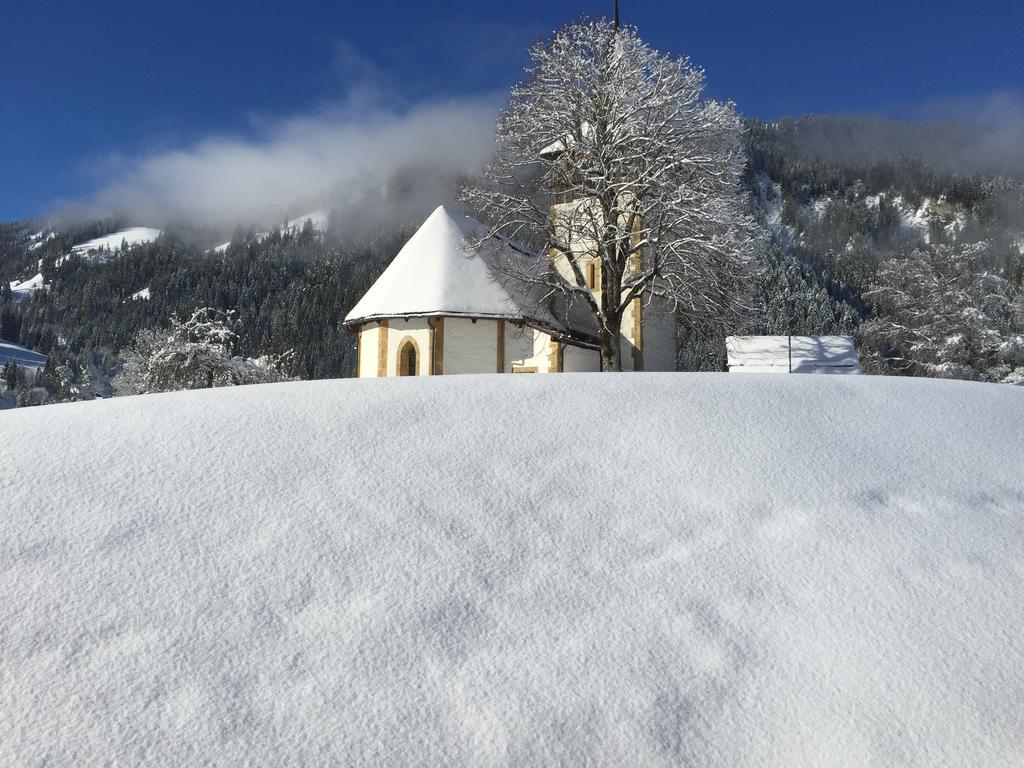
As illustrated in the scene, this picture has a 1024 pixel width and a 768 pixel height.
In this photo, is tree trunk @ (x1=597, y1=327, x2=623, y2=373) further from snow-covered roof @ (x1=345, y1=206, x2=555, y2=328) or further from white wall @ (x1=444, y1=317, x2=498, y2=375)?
white wall @ (x1=444, y1=317, x2=498, y2=375)

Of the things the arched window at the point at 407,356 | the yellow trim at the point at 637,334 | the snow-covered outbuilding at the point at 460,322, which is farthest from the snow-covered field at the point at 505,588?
the yellow trim at the point at 637,334

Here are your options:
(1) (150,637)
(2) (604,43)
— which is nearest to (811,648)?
(1) (150,637)

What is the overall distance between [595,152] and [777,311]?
230ft

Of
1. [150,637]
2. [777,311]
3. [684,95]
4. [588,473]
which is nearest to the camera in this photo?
[150,637]

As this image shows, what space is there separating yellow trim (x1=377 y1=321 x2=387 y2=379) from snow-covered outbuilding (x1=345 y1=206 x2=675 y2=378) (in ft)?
0.11

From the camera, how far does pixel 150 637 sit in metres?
4.52

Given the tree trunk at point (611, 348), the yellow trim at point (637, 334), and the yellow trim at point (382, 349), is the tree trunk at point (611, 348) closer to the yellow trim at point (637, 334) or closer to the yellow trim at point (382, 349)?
the yellow trim at point (637, 334)

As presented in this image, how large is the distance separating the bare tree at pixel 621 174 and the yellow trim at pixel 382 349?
5831 mm

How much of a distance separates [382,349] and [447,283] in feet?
10.3

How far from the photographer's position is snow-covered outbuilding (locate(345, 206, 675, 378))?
79.0ft

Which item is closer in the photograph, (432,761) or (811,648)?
(432,761)

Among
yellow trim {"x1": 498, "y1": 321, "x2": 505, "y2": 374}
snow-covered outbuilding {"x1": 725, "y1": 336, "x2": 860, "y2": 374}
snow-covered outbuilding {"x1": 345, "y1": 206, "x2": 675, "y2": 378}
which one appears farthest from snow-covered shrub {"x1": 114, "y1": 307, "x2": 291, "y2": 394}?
snow-covered outbuilding {"x1": 725, "y1": 336, "x2": 860, "y2": 374}

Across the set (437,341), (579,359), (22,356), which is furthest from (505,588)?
(22,356)

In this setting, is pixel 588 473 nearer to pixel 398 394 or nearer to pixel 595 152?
pixel 398 394
